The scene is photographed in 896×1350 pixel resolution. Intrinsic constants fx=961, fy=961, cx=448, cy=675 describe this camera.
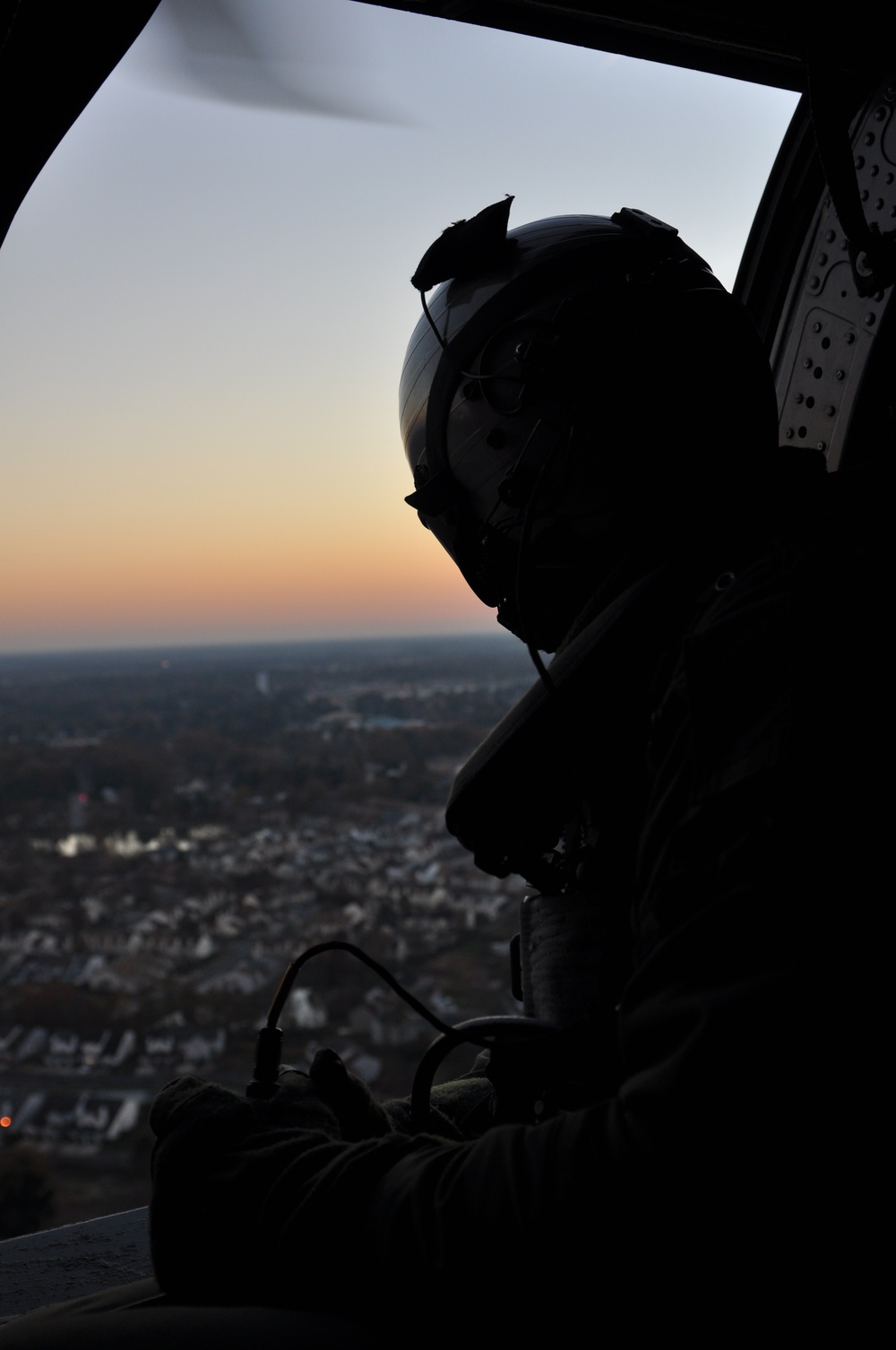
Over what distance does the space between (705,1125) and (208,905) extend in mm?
3324

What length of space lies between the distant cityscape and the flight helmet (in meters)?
0.93

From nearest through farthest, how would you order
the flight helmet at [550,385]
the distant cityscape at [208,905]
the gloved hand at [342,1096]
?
1. the gloved hand at [342,1096]
2. the flight helmet at [550,385]
3. the distant cityscape at [208,905]

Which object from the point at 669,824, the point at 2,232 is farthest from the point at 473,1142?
the point at 2,232

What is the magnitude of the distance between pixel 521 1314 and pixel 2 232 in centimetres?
150

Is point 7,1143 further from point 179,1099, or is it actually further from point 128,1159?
point 179,1099

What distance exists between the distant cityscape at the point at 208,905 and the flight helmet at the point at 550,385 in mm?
931

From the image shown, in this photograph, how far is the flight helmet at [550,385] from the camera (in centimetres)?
110

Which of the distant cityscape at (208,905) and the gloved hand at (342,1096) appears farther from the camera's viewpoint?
the distant cityscape at (208,905)

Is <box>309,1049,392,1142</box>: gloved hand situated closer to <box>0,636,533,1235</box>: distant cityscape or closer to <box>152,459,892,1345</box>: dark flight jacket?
<box>152,459,892,1345</box>: dark flight jacket

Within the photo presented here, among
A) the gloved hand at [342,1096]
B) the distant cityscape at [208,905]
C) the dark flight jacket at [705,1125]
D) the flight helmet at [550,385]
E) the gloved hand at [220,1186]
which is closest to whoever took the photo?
the dark flight jacket at [705,1125]

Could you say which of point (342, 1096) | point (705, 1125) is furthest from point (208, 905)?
point (705, 1125)

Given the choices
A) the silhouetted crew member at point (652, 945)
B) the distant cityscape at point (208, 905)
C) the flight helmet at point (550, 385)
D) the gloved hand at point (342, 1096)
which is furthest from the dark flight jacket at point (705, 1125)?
the distant cityscape at point (208, 905)

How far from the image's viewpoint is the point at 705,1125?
594 mm

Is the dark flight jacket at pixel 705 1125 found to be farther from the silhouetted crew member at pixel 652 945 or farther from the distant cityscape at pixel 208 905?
the distant cityscape at pixel 208 905
